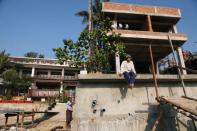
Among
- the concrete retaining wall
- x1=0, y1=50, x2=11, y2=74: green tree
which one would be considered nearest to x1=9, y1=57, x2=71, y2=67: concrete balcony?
x1=0, y1=50, x2=11, y2=74: green tree

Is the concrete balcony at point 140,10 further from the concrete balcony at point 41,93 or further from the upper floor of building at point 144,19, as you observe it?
the concrete balcony at point 41,93

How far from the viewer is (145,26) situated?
12.0 m

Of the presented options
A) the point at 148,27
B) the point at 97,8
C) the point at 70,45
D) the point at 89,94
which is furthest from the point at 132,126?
the point at 97,8

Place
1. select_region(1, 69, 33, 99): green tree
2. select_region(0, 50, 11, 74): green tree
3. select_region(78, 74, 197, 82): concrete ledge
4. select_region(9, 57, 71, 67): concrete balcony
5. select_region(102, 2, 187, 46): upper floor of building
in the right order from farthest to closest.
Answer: select_region(9, 57, 71, 67): concrete balcony
select_region(0, 50, 11, 74): green tree
select_region(1, 69, 33, 99): green tree
select_region(102, 2, 187, 46): upper floor of building
select_region(78, 74, 197, 82): concrete ledge

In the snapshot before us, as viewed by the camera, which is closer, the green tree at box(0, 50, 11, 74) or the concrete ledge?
the concrete ledge

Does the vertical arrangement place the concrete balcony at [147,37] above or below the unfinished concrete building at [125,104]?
above

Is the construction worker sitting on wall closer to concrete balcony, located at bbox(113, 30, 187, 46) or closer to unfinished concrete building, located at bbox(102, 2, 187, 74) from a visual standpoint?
unfinished concrete building, located at bbox(102, 2, 187, 74)

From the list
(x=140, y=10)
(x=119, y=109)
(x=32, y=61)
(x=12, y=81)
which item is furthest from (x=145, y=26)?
(x=32, y=61)

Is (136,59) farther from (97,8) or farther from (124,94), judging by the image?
(124,94)

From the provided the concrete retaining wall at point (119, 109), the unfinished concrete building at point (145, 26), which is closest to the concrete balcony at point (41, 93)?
the unfinished concrete building at point (145, 26)

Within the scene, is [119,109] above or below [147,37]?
below

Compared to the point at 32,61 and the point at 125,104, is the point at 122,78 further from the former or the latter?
the point at 32,61

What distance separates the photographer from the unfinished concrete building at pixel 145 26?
407 inches

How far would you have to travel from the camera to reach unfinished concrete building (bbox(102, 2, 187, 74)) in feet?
33.9
